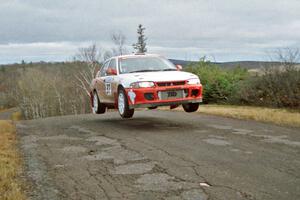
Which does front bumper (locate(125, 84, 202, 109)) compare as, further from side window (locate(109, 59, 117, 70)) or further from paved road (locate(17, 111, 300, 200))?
side window (locate(109, 59, 117, 70))

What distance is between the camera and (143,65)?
35.3 feet

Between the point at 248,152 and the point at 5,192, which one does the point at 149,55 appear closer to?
the point at 248,152

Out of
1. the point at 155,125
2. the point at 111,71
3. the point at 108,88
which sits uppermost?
the point at 111,71

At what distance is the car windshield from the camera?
10.6 metres

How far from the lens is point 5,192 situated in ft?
15.9

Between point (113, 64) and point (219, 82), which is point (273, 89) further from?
point (113, 64)

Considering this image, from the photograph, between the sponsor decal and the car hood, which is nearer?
the sponsor decal

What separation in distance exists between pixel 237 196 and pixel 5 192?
8.68 ft

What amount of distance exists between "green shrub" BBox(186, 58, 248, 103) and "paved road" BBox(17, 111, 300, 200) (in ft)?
32.6

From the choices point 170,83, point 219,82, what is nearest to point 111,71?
point 170,83

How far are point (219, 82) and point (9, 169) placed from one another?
15.5 m

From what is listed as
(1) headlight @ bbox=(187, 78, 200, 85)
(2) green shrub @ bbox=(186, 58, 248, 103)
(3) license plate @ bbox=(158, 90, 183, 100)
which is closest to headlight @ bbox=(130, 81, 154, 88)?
(3) license plate @ bbox=(158, 90, 183, 100)

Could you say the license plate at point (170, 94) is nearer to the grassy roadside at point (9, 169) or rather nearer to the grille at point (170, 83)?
the grille at point (170, 83)

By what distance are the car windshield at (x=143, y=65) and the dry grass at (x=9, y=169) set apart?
3.26 meters
